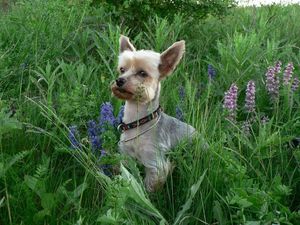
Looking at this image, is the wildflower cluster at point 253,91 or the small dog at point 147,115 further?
the wildflower cluster at point 253,91

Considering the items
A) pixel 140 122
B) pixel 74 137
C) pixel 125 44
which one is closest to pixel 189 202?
pixel 74 137

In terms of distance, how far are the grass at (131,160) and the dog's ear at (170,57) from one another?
0.78 feet

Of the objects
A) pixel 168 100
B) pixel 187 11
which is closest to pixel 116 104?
pixel 168 100

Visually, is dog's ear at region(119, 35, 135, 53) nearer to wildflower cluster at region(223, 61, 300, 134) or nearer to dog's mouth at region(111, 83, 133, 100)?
dog's mouth at region(111, 83, 133, 100)

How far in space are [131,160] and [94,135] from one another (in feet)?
1.96

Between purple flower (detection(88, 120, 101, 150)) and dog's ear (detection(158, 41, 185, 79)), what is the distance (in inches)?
26.0

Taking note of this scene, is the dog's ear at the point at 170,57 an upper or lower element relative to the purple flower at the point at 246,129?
upper

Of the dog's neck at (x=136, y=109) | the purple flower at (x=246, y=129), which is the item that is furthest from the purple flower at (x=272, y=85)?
the dog's neck at (x=136, y=109)

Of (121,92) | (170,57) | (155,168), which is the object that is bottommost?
(155,168)

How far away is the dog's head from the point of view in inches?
117

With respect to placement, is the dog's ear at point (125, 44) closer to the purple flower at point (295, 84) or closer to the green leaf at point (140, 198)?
the purple flower at point (295, 84)

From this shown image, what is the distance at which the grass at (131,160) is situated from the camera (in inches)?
87.8

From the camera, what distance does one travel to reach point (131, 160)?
7.85ft

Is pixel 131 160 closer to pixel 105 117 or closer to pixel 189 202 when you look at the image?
pixel 189 202
